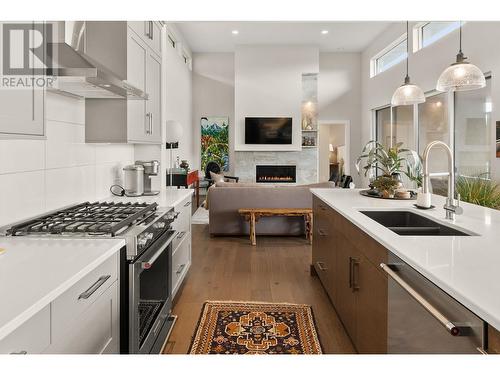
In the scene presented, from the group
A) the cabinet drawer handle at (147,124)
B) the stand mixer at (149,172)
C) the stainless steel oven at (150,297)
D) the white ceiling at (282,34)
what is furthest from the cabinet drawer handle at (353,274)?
the white ceiling at (282,34)

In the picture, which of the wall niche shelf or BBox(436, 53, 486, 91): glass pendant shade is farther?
the wall niche shelf

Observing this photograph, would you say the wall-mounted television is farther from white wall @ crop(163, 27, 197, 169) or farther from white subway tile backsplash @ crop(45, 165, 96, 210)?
white subway tile backsplash @ crop(45, 165, 96, 210)

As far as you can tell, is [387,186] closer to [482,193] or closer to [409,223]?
[409,223]

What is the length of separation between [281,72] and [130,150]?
645 centimetres

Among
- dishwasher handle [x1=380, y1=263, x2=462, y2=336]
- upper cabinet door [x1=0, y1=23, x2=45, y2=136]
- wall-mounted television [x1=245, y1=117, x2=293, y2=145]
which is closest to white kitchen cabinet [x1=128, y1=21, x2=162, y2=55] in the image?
upper cabinet door [x1=0, y1=23, x2=45, y2=136]

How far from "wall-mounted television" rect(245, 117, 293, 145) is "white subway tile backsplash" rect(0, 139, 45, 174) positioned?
290 inches

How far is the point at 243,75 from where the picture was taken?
369 inches

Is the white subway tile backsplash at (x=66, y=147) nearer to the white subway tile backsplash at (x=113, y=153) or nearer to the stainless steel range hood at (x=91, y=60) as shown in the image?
the white subway tile backsplash at (x=113, y=153)

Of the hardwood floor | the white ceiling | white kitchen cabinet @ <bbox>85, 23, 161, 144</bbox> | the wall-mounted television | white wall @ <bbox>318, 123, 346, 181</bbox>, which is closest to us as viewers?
the hardwood floor

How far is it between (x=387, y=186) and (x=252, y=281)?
1503 millimetres

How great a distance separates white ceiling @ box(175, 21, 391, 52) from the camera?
7895 millimetres

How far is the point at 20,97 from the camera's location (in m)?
1.31
